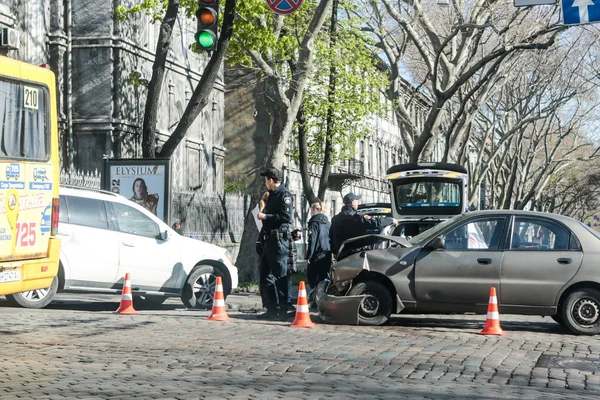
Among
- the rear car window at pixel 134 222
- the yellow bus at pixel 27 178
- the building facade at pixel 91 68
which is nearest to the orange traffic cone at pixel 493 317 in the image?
the yellow bus at pixel 27 178

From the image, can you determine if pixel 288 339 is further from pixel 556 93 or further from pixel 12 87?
pixel 556 93

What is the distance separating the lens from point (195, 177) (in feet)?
130

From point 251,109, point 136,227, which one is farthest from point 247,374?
point 251,109

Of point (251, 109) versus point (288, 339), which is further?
point (251, 109)

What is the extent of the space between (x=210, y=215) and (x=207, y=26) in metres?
17.8

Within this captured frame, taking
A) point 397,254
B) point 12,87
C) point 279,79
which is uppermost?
point 279,79

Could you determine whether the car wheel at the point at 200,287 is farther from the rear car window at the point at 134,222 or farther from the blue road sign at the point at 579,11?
the blue road sign at the point at 579,11

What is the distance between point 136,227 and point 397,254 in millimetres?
4574

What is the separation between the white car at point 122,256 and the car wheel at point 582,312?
19.2 feet

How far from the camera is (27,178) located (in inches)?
406

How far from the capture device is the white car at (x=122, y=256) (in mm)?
14586

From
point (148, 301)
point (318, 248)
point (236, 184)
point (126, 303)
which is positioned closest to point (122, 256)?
point (126, 303)

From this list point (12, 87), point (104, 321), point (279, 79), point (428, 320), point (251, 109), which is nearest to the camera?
point (12, 87)

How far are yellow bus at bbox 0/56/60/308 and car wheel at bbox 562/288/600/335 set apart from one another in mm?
6339
